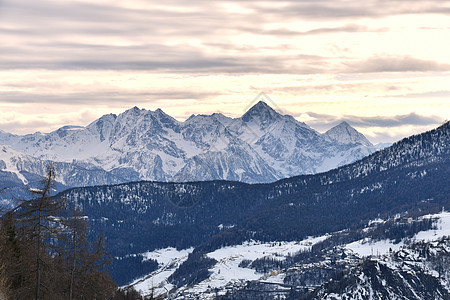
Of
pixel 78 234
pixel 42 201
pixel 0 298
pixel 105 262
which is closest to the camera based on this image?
pixel 0 298

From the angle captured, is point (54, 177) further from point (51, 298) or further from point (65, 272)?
point (65, 272)

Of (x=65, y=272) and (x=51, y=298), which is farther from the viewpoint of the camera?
(x=65, y=272)

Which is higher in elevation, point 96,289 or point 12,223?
point 12,223

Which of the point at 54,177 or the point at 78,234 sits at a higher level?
the point at 54,177

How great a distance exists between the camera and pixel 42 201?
94688 mm

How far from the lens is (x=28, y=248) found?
103 meters

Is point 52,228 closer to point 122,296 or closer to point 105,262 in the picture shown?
point 105,262

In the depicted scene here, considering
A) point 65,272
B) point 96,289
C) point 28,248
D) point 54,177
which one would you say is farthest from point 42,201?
point 96,289

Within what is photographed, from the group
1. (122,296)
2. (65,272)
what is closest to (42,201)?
(65,272)

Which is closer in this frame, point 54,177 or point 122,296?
point 54,177

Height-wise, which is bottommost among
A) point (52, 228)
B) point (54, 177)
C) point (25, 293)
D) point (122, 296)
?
point (122, 296)

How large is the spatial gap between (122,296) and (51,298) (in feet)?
195

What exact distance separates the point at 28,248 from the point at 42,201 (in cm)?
1118

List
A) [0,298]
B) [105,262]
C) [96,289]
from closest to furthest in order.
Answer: [0,298] → [96,289] → [105,262]
